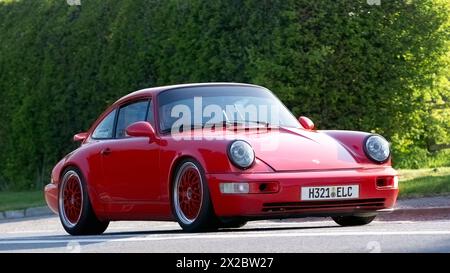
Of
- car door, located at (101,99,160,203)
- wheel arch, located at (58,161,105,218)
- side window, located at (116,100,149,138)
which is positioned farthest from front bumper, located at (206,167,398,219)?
wheel arch, located at (58,161,105,218)

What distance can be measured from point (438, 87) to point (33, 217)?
22.9 feet

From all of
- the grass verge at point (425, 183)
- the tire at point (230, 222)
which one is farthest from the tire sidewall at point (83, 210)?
the grass verge at point (425, 183)

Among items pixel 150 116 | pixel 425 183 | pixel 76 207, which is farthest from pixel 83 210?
pixel 425 183

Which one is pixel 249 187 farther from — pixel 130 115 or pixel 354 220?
pixel 130 115

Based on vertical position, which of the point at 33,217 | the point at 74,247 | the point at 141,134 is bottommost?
the point at 33,217

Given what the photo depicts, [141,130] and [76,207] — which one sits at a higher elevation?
[141,130]

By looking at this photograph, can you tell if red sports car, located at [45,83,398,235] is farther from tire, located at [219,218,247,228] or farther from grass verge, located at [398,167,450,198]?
grass verge, located at [398,167,450,198]

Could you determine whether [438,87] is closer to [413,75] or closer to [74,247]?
[413,75]

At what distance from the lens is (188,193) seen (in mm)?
11102

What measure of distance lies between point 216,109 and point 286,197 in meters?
1.50

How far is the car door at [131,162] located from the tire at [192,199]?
37 cm

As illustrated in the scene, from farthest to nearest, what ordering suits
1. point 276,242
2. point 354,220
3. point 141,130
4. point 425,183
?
point 425,183, point 354,220, point 141,130, point 276,242
